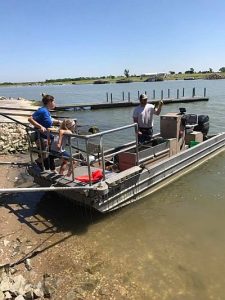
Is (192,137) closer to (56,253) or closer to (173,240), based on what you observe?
(173,240)

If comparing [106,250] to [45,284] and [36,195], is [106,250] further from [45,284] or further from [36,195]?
[36,195]

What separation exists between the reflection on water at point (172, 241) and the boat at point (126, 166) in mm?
503

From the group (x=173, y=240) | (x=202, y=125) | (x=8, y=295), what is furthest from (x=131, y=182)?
(x=202, y=125)

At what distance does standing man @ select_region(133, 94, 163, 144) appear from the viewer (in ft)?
32.8

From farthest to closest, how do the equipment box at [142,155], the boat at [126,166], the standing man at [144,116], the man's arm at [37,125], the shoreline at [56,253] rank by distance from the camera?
1. the standing man at [144,116]
2. the equipment box at [142,155]
3. the man's arm at [37,125]
4. the boat at [126,166]
5. the shoreline at [56,253]

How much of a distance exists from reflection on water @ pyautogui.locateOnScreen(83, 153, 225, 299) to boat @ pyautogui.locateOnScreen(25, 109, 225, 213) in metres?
0.50

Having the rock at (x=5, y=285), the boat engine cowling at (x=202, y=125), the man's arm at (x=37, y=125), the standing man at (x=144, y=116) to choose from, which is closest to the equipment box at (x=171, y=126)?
the standing man at (x=144, y=116)

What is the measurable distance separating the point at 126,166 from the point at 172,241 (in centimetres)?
269

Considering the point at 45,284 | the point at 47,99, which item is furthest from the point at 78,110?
the point at 45,284

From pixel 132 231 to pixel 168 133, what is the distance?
177 inches

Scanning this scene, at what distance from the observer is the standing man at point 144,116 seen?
32.8ft

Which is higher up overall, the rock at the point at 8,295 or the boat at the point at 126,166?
the boat at the point at 126,166

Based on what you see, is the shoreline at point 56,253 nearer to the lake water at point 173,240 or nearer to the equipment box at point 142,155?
the lake water at point 173,240

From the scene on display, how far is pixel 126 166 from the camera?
9227 mm
